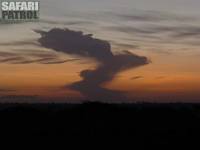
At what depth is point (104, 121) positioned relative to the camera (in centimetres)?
7400

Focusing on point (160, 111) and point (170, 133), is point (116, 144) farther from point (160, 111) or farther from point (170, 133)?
point (160, 111)

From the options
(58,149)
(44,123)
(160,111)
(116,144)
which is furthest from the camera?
(160,111)

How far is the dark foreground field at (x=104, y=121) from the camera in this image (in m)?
59.3

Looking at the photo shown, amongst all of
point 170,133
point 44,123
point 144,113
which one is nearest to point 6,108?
point 44,123

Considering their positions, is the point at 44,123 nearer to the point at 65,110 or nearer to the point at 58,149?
the point at 65,110

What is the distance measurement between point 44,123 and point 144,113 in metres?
23.4

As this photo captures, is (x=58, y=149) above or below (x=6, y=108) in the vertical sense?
above

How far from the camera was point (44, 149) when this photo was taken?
152 feet

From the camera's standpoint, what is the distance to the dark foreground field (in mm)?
59312

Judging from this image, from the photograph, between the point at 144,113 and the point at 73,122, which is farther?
the point at 144,113

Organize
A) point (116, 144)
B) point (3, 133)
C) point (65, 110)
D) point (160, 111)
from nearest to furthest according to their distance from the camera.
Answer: point (116, 144) → point (3, 133) → point (65, 110) → point (160, 111)

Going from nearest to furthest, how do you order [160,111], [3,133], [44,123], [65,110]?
[3,133] → [44,123] → [65,110] → [160,111]

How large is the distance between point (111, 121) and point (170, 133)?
16123mm

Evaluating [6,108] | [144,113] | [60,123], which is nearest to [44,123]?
[60,123]
